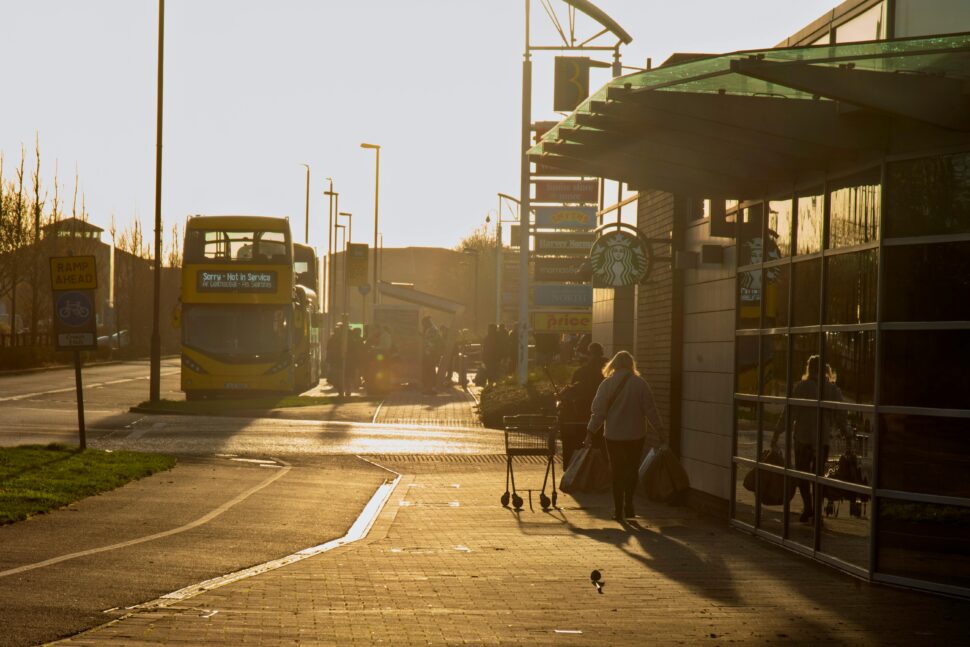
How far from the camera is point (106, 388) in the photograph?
39594mm

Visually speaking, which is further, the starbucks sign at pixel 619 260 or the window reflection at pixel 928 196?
the starbucks sign at pixel 619 260

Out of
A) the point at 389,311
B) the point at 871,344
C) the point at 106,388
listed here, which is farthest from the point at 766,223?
the point at 389,311

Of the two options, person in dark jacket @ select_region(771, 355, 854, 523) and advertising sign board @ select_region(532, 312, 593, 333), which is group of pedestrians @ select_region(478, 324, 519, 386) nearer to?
advertising sign board @ select_region(532, 312, 593, 333)

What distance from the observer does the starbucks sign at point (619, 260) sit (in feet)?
58.3

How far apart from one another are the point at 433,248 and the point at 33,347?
137914 mm

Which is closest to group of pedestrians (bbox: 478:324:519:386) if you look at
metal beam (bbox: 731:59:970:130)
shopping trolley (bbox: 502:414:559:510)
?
shopping trolley (bbox: 502:414:559:510)

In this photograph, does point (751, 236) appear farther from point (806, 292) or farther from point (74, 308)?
point (74, 308)

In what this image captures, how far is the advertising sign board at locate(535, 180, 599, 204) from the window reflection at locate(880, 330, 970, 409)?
952 inches

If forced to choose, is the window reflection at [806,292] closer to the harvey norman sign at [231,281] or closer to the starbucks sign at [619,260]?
the starbucks sign at [619,260]

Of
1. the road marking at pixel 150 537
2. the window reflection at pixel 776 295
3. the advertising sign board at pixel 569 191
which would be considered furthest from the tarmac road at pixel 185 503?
the advertising sign board at pixel 569 191

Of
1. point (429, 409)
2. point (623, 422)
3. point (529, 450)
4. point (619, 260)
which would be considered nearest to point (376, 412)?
point (429, 409)

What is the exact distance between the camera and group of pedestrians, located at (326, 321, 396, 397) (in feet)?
124

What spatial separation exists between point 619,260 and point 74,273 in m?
7.48

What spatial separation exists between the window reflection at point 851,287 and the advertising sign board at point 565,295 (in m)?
23.3
